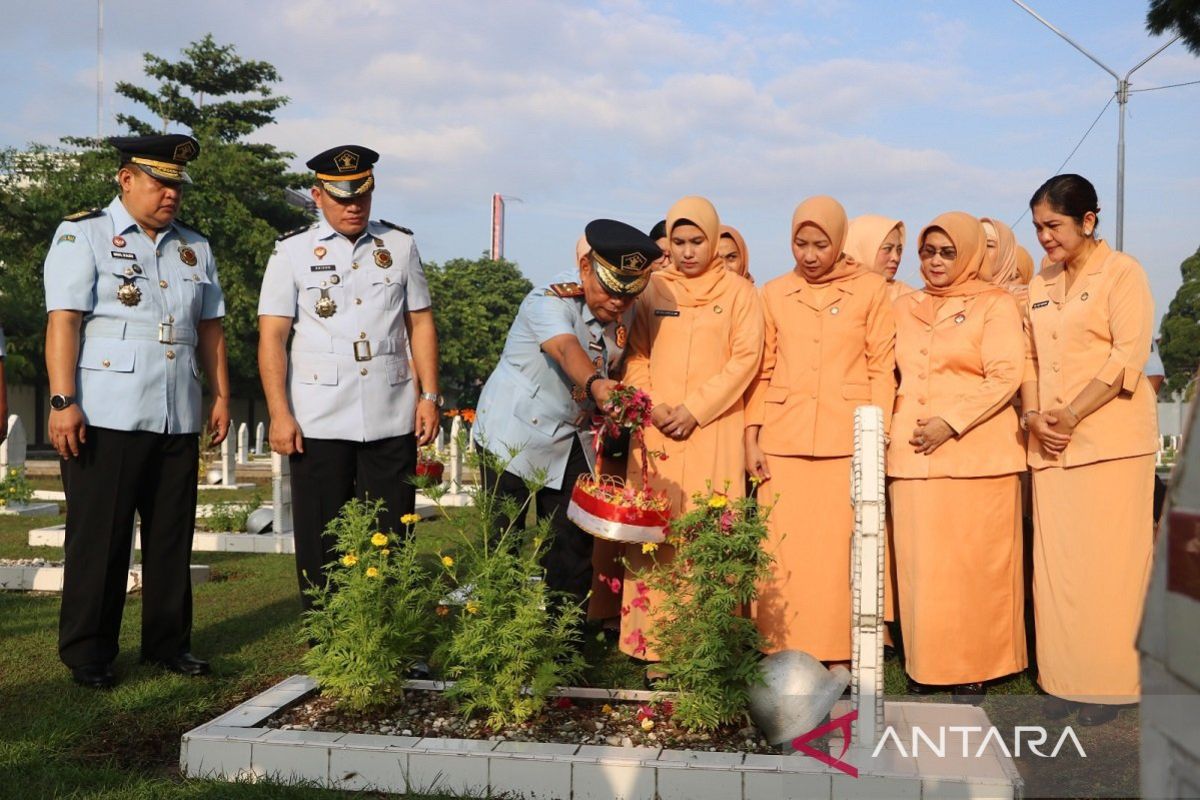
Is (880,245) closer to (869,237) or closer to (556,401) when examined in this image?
(869,237)

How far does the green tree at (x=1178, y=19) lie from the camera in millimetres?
9898

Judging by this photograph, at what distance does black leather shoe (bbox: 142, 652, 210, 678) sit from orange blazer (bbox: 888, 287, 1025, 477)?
126 inches

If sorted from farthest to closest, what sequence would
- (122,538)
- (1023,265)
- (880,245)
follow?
(1023,265)
(880,245)
(122,538)

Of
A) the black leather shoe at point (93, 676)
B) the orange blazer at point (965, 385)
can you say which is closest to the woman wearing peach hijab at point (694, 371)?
the orange blazer at point (965, 385)

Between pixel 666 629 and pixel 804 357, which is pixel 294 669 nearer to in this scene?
pixel 666 629

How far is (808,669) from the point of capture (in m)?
3.79

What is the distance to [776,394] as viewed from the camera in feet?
16.5

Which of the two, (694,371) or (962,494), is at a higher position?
(694,371)

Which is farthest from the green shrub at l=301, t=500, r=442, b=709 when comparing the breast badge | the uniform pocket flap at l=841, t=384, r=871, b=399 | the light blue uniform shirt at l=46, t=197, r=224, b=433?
the uniform pocket flap at l=841, t=384, r=871, b=399

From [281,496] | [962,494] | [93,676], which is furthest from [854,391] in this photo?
[281,496]

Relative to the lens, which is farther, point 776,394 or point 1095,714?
point 776,394

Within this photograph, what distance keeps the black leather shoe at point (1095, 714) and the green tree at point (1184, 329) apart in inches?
1661

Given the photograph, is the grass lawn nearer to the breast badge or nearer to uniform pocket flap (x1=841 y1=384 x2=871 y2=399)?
uniform pocket flap (x1=841 y1=384 x2=871 y2=399)

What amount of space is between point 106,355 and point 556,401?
1.92 metres
